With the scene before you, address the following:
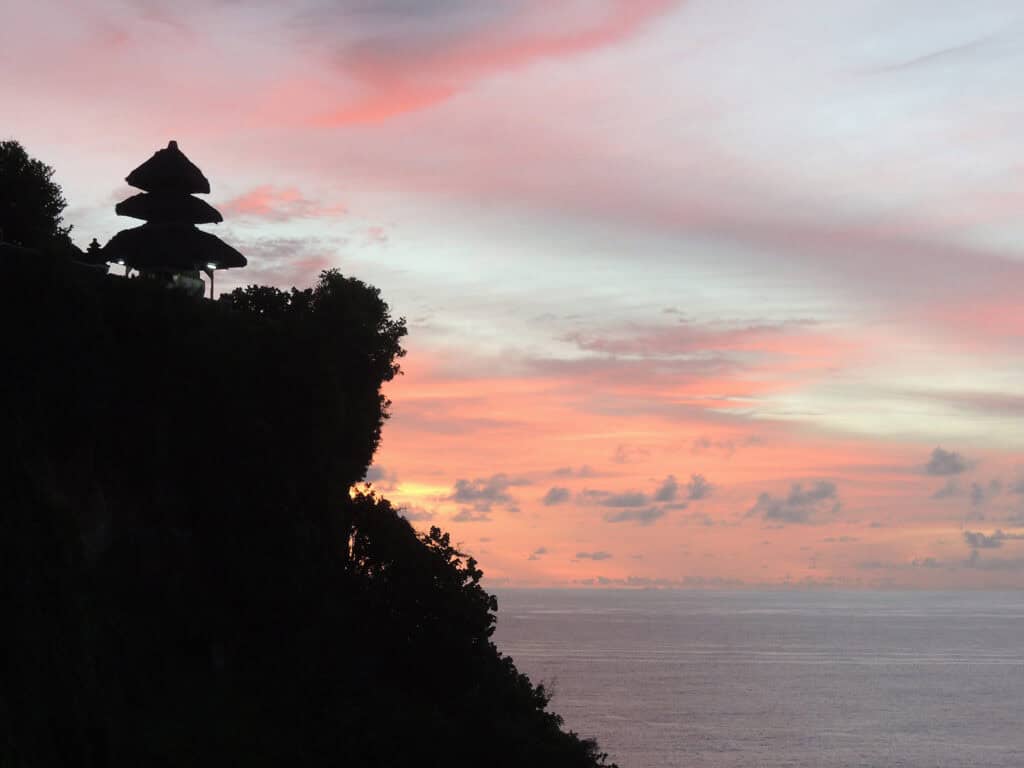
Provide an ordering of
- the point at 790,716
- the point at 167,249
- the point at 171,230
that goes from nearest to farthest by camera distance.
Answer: the point at 167,249 → the point at 171,230 → the point at 790,716

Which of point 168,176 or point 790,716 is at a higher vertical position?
point 168,176

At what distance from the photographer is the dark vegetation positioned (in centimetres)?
3322

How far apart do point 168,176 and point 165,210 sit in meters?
1.49

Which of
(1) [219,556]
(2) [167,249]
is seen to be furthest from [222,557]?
(2) [167,249]

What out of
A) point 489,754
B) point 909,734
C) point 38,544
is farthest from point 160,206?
point 909,734

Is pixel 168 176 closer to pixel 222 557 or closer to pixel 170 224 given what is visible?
pixel 170 224

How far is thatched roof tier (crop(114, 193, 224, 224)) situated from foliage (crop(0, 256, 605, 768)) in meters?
3.70

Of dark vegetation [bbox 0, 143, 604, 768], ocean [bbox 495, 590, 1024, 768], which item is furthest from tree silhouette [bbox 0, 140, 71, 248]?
ocean [bbox 495, 590, 1024, 768]

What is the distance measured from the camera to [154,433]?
40.9m

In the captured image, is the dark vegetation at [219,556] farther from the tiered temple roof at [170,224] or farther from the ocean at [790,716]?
the ocean at [790,716]

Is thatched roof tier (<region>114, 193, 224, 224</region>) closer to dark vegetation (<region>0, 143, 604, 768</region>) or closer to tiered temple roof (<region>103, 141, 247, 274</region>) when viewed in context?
tiered temple roof (<region>103, 141, 247, 274</region>)

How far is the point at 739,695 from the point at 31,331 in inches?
5477

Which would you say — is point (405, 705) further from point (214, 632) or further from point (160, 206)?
point (160, 206)

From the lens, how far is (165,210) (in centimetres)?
5094
